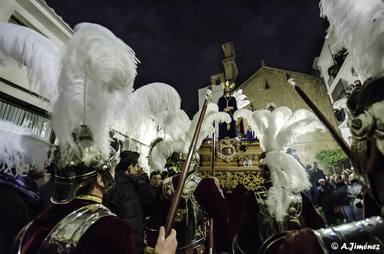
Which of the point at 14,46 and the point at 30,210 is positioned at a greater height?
the point at 14,46

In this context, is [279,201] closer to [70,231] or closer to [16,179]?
[70,231]

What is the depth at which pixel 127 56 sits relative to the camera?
62.1 inches

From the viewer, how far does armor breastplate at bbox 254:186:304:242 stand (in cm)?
193

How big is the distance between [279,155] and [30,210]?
83.3 inches

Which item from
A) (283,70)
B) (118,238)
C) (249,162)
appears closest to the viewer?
(118,238)

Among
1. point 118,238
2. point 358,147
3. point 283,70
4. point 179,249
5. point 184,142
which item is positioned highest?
point 283,70

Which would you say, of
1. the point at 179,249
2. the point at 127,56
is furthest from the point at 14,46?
the point at 179,249

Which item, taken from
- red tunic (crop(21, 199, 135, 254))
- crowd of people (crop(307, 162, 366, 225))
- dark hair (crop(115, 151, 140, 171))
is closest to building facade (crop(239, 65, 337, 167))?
crowd of people (crop(307, 162, 366, 225))

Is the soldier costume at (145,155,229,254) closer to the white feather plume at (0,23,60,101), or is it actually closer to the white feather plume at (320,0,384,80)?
the white feather plume at (0,23,60,101)

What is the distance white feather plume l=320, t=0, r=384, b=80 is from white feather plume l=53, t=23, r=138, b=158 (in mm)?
1249

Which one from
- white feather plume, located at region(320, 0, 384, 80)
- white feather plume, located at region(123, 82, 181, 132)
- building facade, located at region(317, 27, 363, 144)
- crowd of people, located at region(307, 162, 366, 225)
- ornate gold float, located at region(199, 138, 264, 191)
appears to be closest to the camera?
white feather plume, located at region(320, 0, 384, 80)

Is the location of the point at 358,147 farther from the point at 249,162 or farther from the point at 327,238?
the point at 249,162

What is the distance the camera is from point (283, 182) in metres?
2.04

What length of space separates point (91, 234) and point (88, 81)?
2.98ft
